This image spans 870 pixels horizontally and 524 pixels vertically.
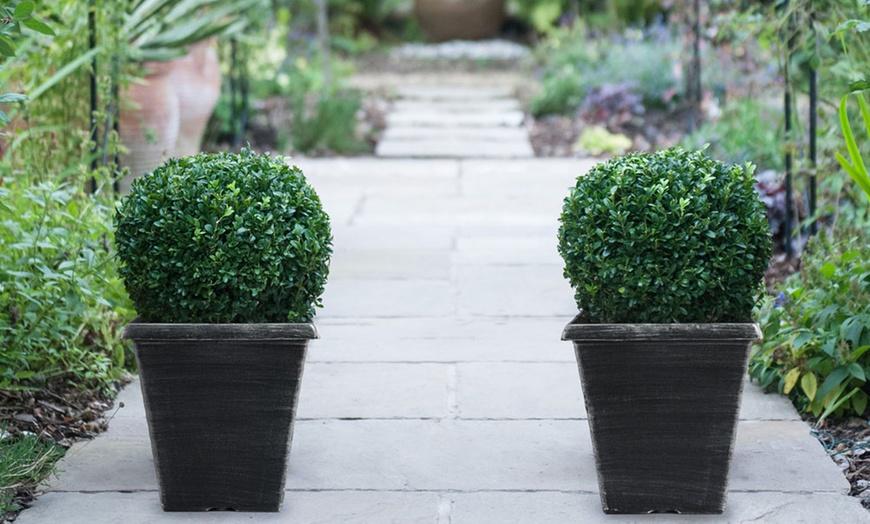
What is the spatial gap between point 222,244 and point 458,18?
1310 centimetres

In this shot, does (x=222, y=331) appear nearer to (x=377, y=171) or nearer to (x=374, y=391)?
(x=374, y=391)

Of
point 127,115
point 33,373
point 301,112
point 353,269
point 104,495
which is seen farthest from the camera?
point 301,112

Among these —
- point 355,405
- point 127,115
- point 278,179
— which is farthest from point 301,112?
point 278,179

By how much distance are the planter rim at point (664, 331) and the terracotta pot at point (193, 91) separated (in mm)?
4326

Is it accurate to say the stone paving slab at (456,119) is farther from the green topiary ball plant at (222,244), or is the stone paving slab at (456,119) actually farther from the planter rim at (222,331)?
the planter rim at (222,331)

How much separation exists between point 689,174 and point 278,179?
957 mm

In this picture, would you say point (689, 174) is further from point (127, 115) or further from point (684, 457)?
point (127, 115)

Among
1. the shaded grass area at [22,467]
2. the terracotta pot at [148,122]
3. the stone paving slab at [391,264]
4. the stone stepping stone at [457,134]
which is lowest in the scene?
the stone stepping stone at [457,134]

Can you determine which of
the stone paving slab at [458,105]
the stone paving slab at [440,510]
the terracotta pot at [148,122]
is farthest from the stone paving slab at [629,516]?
the stone paving slab at [458,105]

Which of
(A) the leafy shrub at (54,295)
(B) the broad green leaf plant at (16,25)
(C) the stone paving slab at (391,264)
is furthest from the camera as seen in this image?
(C) the stone paving slab at (391,264)

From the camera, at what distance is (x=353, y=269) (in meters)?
5.09

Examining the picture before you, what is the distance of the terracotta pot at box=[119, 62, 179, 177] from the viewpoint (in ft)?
19.0

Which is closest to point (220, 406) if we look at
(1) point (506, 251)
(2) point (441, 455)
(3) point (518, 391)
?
(2) point (441, 455)

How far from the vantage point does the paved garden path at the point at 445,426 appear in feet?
9.00
